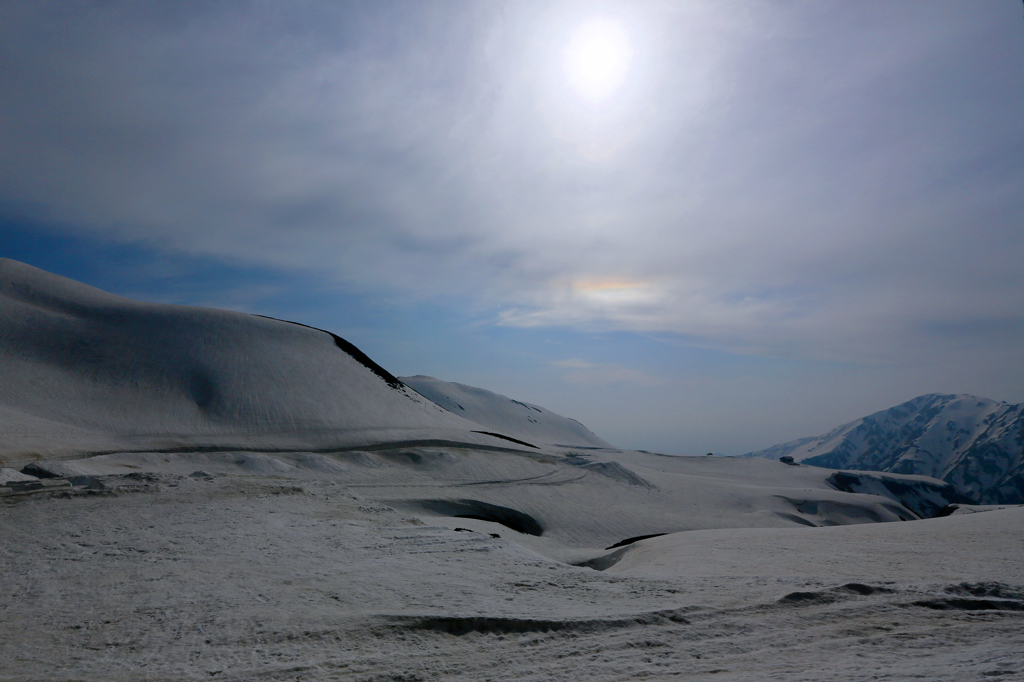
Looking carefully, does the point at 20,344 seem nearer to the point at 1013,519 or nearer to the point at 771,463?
the point at 1013,519

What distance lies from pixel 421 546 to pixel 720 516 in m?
19.0

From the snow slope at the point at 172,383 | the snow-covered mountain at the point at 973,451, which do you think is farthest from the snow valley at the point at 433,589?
the snow-covered mountain at the point at 973,451

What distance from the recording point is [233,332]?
109 feet

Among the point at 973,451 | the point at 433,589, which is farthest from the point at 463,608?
the point at 973,451

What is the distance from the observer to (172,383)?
26.6 meters

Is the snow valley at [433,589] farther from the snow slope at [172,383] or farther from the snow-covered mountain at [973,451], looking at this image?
the snow-covered mountain at [973,451]

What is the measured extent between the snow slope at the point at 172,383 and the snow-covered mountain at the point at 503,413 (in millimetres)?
37929

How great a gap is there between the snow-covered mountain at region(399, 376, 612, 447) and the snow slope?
37.9 m

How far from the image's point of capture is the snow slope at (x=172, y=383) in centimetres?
2147

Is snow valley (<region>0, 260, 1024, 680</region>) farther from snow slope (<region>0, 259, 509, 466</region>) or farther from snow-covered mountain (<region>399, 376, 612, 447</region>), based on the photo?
snow-covered mountain (<region>399, 376, 612, 447</region>)

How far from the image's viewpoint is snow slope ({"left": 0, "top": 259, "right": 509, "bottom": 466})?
21469mm

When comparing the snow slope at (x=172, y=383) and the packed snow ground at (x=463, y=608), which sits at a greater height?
the snow slope at (x=172, y=383)

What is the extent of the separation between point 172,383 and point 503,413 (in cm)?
5563

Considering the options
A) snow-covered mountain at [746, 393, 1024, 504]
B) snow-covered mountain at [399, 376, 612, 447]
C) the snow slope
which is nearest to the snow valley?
the snow slope
